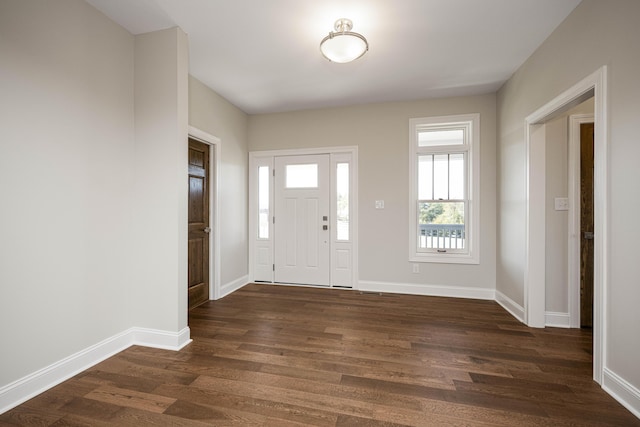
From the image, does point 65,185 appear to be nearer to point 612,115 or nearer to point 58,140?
point 58,140

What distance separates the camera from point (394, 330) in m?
2.84

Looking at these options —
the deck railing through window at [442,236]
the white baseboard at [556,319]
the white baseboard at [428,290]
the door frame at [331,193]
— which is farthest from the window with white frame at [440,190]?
the white baseboard at [556,319]

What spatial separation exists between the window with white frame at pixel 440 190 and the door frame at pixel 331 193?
0.80 metres

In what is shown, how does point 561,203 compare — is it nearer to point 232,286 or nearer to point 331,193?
point 331,193

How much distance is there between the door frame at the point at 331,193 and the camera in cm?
423

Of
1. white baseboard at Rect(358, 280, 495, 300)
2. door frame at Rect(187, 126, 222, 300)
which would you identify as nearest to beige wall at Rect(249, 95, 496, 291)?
white baseboard at Rect(358, 280, 495, 300)

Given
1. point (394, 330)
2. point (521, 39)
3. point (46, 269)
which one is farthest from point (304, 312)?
point (521, 39)

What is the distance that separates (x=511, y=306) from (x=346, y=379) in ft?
8.00

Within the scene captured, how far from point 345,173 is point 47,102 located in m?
3.29

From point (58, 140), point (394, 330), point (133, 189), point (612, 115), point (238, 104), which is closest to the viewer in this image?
point (612, 115)

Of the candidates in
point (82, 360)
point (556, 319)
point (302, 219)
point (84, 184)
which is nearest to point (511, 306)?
point (556, 319)

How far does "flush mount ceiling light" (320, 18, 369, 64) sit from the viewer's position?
2251 mm

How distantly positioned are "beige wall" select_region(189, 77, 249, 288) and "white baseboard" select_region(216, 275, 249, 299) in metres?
0.03

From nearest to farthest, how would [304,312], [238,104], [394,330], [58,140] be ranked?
1. [58,140]
2. [394,330]
3. [304,312]
4. [238,104]
